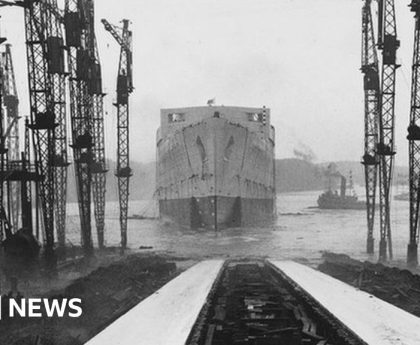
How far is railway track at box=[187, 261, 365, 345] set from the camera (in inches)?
297

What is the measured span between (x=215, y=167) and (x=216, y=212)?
12.3 ft

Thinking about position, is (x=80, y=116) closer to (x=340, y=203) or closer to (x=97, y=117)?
(x=97, y=117)

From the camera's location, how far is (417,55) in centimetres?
2347

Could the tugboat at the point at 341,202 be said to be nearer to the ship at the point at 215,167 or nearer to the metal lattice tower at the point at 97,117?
the ship at the point at 215,167

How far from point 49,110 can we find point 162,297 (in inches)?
445

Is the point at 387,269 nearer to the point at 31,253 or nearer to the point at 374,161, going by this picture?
the point at 31,253

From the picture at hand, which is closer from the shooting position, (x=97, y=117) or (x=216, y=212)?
(x=97, y=117)

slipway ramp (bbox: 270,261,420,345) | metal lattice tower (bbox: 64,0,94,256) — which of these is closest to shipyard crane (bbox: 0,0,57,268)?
metal lattice tower (bbox: 64,0,94,256)

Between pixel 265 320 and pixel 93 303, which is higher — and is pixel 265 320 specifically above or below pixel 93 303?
above

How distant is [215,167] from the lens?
152ft

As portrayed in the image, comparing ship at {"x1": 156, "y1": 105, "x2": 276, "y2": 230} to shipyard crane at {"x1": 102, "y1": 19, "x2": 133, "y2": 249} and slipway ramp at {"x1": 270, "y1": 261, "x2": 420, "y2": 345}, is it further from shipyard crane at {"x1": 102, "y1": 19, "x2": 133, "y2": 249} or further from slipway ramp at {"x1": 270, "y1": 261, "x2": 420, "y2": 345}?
slipway ramp at {"x1": 270, "y1": 261, "x2": 420, "y2": 345}

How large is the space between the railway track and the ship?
33.5 m

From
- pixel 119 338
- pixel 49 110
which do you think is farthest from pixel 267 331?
pixel 49 110

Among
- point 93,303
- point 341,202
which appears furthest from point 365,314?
point 341,202
